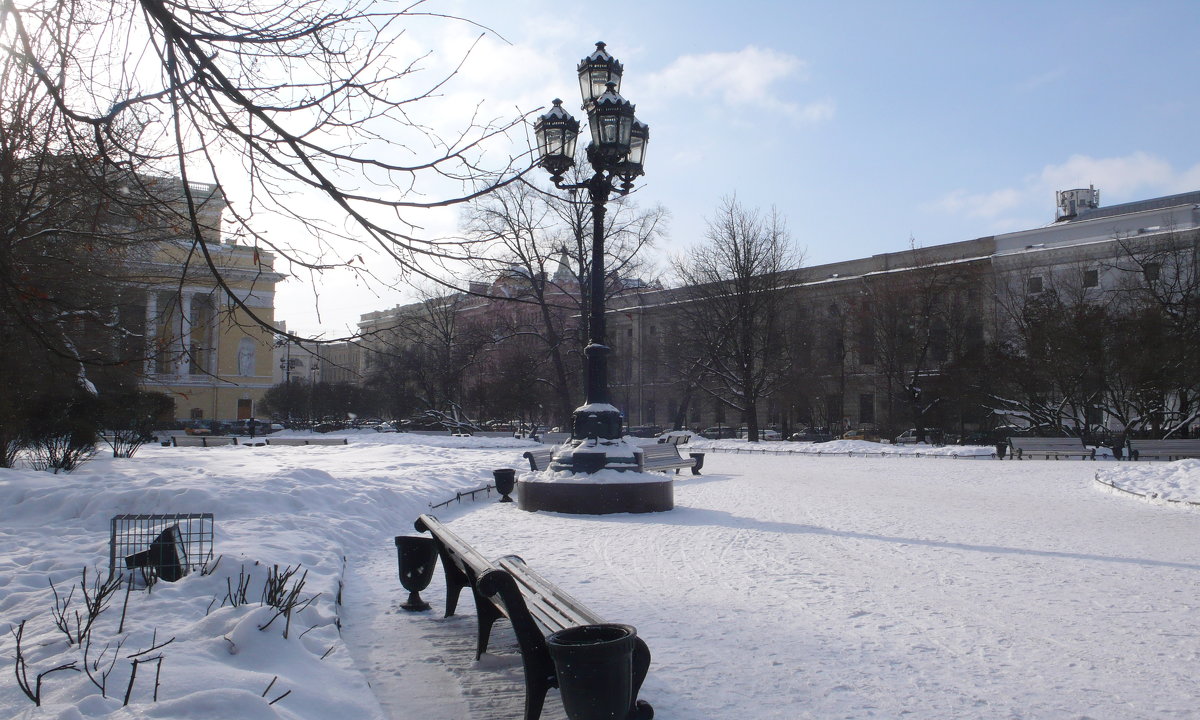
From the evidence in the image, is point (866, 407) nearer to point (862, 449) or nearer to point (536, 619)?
point (862, 449)

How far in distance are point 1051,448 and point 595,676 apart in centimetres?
2887

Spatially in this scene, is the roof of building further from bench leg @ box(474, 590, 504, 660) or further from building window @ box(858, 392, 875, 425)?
bench leg @ box(474, 590, 504, 660)

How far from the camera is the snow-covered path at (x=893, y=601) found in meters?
4.45

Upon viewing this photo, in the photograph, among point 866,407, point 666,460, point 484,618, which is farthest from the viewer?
point 866,407

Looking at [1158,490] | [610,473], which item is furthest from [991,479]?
[610,473]

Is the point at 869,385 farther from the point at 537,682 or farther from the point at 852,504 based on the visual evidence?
the point at 537,682

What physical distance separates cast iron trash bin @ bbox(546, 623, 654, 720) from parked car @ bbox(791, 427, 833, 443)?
150 feet

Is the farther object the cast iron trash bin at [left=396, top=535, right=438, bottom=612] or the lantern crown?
the lantern crown

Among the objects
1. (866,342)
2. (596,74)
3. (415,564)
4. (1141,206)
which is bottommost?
(415,564)

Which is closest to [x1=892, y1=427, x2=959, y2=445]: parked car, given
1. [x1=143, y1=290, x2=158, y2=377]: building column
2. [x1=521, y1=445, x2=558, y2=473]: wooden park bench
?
[x1=521, y1=445, x2=558, y2=473]: wooden park bench

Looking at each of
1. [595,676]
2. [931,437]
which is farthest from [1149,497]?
[931,437]

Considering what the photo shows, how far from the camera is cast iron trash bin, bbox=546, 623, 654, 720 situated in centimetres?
345

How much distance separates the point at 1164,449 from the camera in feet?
82.0

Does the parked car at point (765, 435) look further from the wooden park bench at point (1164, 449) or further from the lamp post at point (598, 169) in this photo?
the lamp post at point (598, 169)
